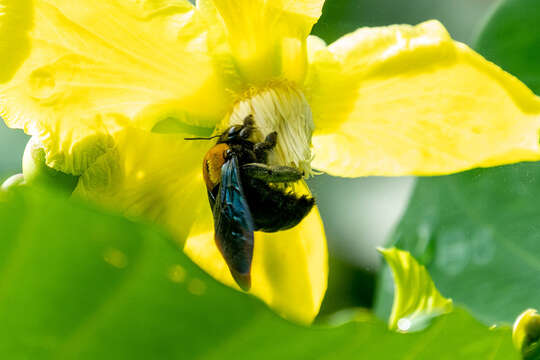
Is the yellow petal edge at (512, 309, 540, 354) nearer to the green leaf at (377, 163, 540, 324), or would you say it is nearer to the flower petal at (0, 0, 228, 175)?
the green leaf at (377, 163, 540, 324)

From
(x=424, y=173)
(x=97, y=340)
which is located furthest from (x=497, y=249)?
(x=97, y=340)

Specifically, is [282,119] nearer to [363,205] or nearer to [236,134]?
[236,134]

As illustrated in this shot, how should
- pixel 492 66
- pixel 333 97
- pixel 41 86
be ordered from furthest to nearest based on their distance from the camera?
pixel 333 97 → pixel 492 66 → pixel 41 86

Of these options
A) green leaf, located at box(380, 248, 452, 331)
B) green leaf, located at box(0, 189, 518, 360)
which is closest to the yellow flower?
green leaf, located at box(380, 248, 452, 331)

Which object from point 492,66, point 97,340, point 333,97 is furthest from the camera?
point 333,97

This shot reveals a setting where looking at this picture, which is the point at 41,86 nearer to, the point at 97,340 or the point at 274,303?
the point at 274,303

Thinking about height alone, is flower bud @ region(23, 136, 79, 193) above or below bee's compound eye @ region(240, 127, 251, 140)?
above

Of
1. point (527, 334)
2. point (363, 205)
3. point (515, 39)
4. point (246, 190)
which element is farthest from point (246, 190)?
point (363, 205)

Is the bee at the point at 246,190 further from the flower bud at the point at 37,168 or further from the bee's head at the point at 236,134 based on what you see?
the flower bud at the point at 37,168
